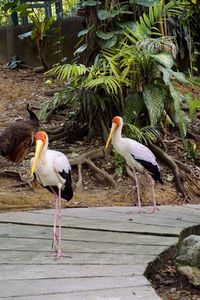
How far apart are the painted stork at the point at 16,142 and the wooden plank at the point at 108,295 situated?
3998 mm

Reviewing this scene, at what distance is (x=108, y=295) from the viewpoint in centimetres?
279

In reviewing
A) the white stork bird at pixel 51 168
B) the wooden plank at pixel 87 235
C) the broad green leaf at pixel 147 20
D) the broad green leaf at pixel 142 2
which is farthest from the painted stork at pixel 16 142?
the white stork bird at pixel 51 168

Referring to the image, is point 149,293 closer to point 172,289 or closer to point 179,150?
point 172,289

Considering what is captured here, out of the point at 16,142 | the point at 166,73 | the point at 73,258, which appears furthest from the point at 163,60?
the point at 73,258

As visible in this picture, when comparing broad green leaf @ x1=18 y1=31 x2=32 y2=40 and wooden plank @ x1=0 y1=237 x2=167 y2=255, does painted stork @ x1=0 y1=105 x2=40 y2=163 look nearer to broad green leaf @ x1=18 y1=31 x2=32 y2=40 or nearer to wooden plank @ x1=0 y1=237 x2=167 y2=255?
wooden plank @ x1=0 y1=237 x2=167 y2=255

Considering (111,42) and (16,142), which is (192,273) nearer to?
(16,142)

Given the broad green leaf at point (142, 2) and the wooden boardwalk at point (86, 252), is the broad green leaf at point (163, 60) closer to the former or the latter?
the broad green leaf at point (142, 2)

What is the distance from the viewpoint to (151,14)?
685cm

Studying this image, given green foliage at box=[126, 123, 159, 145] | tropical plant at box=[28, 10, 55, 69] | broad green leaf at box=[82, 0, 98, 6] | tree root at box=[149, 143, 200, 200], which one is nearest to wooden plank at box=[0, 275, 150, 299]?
tree root at box=[149, 143, 200, 200]

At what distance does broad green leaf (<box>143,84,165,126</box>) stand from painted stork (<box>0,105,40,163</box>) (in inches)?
58.4

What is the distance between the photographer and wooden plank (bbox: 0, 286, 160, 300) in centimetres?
275

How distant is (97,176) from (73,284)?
3679mm

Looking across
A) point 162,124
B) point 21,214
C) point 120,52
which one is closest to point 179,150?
point 162,124

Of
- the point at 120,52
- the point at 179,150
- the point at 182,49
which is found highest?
the point at 120,52
